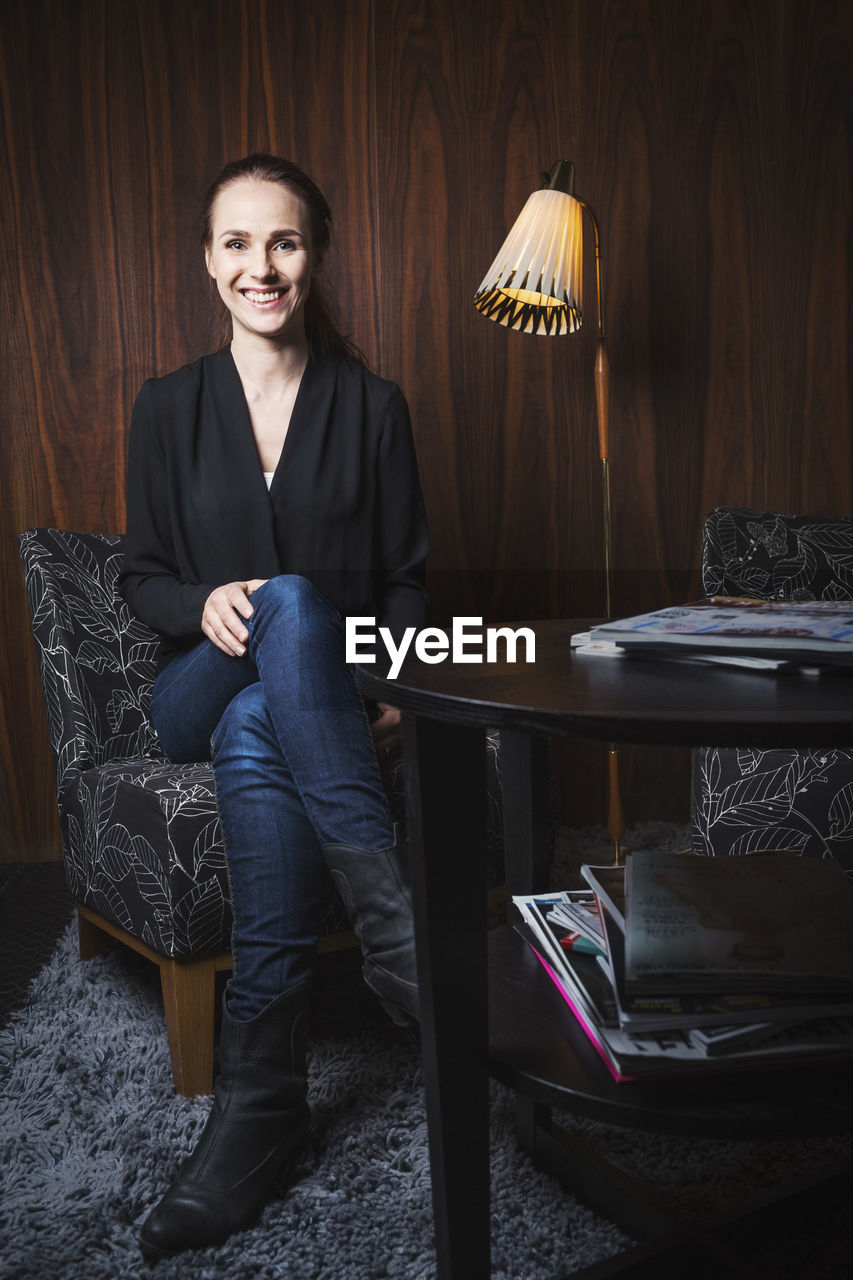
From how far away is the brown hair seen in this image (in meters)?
1.55

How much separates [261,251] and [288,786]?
87 cm

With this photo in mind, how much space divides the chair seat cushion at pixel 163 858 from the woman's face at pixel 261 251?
28.6 inches

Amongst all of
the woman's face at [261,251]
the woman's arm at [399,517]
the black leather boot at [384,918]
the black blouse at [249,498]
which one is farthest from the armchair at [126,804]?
the woman's face at [261,251]

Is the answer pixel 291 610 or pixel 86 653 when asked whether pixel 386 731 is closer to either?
pixel 291 610

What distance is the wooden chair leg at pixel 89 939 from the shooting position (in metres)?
1.57

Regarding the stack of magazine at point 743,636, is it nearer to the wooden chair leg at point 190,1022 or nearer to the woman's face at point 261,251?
the wooden chair leg at point 190,1022

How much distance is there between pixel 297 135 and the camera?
7.14 ft

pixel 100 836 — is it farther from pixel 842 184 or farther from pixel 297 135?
pixel 842 184

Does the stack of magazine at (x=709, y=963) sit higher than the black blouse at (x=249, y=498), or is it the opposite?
the black blouse at (x=249, y=498)

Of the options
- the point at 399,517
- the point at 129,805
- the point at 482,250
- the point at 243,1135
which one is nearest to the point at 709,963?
the point at 243,1135

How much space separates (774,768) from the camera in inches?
56.0

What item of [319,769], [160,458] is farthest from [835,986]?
[160,458]

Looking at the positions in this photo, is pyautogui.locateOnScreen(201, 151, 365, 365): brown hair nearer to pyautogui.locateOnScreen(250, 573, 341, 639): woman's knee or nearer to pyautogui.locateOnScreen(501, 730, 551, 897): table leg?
pyautogui.locateOnScreen(250, 573, 341, 639): woman's knee

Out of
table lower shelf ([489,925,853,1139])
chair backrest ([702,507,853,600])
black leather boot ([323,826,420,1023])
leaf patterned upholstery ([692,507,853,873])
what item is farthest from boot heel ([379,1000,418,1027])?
chair backrest ([702,507,853,600])
